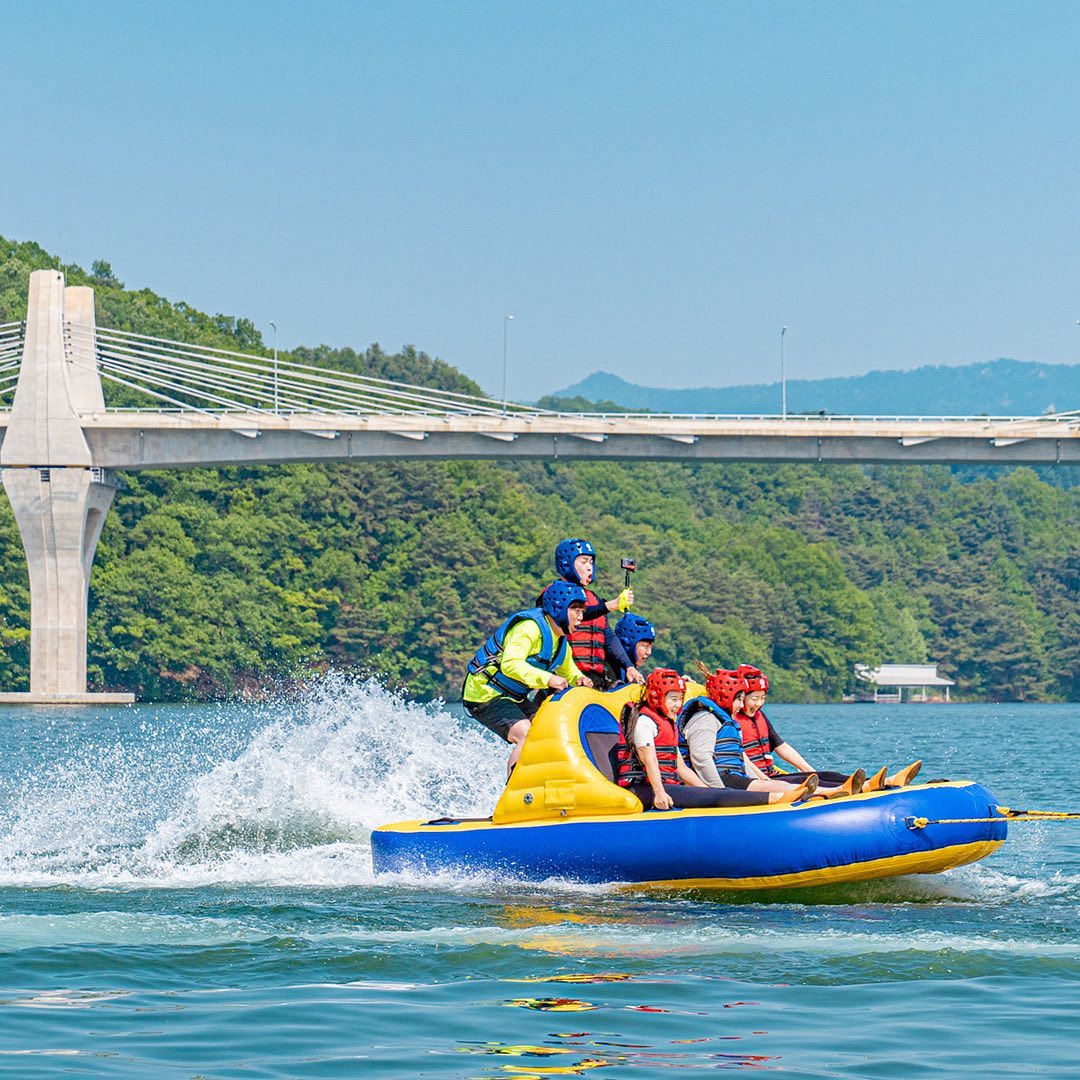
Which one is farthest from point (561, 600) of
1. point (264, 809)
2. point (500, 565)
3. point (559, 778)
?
point (500, 565)

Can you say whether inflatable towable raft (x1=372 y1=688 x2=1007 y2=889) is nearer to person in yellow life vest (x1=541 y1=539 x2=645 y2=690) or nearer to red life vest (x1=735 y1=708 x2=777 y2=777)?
person in yellow life vest (x1=541 y1=539 x2=645 y2=690)

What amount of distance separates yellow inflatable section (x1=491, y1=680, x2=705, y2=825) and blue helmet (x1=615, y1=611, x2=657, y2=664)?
0.62 m

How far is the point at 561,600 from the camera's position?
521 inches

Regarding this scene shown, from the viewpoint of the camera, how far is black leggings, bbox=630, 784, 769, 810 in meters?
11.7

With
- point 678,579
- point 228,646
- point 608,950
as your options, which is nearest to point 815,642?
point 678,579

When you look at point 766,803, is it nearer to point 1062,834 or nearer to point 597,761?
point 597,761

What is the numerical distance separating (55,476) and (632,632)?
39.8m

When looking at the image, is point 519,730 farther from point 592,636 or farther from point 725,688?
point 725,688

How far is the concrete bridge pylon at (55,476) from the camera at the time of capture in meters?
50.9

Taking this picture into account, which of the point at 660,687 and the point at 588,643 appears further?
the point at 588,643

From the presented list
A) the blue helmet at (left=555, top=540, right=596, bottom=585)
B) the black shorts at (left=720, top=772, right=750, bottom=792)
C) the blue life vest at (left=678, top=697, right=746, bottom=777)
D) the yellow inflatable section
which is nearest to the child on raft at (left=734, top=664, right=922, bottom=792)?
the blue life vest at (left=678, top=697, right=746, bottom=777)

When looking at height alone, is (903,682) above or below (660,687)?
below

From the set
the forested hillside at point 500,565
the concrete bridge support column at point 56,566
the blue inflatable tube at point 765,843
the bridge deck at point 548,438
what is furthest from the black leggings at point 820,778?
the forested hillside at point 500,565

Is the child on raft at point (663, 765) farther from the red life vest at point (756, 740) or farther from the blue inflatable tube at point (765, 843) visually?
the red life vest at point (756, 740)
